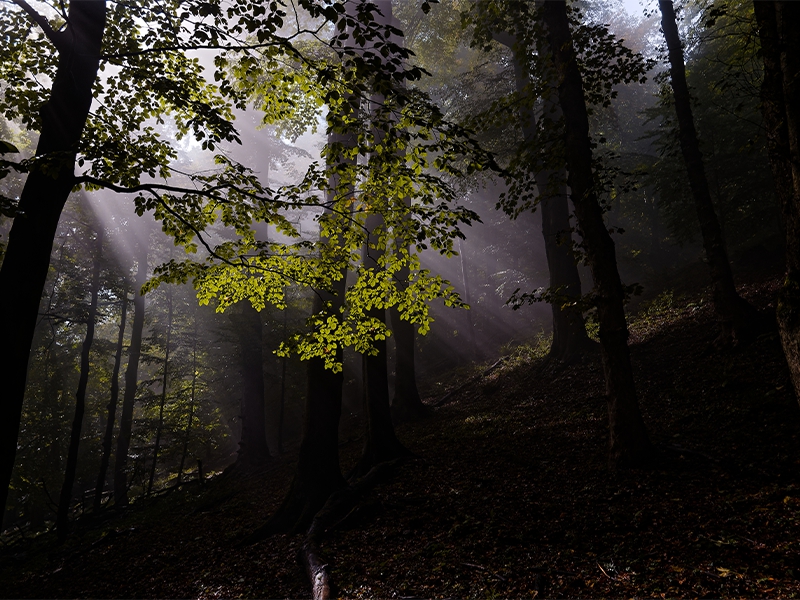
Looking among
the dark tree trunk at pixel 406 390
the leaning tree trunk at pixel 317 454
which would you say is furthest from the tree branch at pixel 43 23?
the dark tree trunk at pixel 406 390

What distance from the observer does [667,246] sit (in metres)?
29.9

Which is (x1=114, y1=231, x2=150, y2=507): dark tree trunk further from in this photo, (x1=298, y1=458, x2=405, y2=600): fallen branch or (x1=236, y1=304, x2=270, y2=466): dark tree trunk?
(x1=298, y1=458, x2=405, y2=600): fallen branch

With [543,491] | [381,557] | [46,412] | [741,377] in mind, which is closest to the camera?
[381,557]

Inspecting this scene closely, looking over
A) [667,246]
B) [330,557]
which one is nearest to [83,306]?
[330,557]

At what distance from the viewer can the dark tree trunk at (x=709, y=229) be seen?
30.9 feet

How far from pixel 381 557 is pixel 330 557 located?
0.84 meters

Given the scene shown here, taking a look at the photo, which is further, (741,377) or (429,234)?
(741,377)

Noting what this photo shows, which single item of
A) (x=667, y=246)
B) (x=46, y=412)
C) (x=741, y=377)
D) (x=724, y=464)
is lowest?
(x=724, y=464)

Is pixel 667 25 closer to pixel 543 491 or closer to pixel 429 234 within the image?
pixel 429 234

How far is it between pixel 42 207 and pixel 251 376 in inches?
578

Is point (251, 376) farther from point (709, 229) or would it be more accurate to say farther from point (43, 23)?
point (709, 229)

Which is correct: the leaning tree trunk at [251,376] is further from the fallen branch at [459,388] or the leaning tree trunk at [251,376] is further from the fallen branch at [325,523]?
the fallen branch at [325,523]

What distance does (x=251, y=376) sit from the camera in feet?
61.0

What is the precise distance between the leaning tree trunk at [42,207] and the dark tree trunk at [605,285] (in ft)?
20.2
